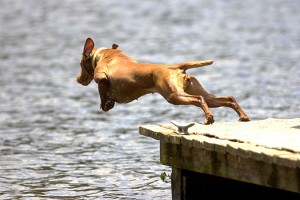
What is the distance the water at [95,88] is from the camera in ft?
40.7

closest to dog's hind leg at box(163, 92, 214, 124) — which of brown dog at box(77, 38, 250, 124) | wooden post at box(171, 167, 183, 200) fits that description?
brown dog at box(77, 38, 250, 124)

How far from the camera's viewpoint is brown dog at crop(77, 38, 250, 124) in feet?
31.7

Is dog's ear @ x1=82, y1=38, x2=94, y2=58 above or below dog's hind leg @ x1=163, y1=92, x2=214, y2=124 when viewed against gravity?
above

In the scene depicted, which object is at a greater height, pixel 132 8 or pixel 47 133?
pixel 132 8

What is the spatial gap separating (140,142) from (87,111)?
3.14 meters

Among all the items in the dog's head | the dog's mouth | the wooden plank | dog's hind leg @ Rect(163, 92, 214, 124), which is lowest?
the wooden plank

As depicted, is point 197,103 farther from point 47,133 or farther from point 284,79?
point 284,79

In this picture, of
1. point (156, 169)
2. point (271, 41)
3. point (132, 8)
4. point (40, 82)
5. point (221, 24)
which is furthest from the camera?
point (132, 8)

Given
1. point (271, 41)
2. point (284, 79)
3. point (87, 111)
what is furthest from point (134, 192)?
point (271, 41)

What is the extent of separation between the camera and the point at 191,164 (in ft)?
30.4

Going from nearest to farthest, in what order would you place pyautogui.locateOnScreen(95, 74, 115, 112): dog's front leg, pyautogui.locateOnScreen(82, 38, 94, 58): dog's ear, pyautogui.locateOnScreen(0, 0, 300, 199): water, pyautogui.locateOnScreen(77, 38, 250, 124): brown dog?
pyautogui.locateOnScreen(77, 38, 250, 124): brown dog
pyautogui.locateOnScreen(95, 74, 115, 112): dog's front leg
pyautogui.locateOnScreen(82, 38, 94, 58): dog's ear
pyautogui.locateOnScreen(0, 0, 300, 199): water

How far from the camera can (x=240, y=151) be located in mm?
8430

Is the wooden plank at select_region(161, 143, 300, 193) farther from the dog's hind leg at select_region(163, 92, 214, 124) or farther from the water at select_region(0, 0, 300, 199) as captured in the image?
the water at select_region(0, 0, 300, 199)

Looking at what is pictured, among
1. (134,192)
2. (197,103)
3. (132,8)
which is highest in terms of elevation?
(132,8)
